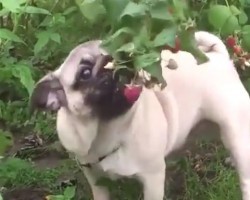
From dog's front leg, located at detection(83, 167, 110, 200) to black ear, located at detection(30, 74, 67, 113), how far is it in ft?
0.93

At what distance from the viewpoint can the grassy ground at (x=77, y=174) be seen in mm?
3328

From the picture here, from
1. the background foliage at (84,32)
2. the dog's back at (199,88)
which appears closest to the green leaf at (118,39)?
the background foliage at (84,32)

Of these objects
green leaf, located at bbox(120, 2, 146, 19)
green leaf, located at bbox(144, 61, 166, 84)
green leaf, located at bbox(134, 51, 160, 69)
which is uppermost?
green leaf, located at bbox(120, 2, 146, 19)

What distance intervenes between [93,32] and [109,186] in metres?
0.48

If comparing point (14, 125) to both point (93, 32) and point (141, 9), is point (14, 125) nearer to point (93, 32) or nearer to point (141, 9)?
point (93, 32)

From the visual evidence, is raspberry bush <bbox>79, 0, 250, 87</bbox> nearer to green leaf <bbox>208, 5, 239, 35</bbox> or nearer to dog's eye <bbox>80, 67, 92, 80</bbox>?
dog's eye <bbox>80, 67, 92, 80</bbox>

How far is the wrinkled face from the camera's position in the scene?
271 cm

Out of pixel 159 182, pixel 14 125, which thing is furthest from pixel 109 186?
pixel 14 125

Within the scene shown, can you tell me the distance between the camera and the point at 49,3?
3.17 metres

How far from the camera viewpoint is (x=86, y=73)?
2.74 meters

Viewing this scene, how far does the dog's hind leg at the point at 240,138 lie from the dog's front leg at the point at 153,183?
265 mm

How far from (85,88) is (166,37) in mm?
394

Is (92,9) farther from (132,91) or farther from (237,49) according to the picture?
(237,49)

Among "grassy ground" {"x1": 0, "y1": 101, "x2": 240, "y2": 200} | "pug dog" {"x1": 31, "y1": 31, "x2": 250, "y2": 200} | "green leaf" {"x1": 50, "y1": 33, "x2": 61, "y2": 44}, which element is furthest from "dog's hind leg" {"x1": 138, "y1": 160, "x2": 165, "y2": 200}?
"green leaf" {"x1": 50, "y1": 33, "x2": 61, "y2": 44}
